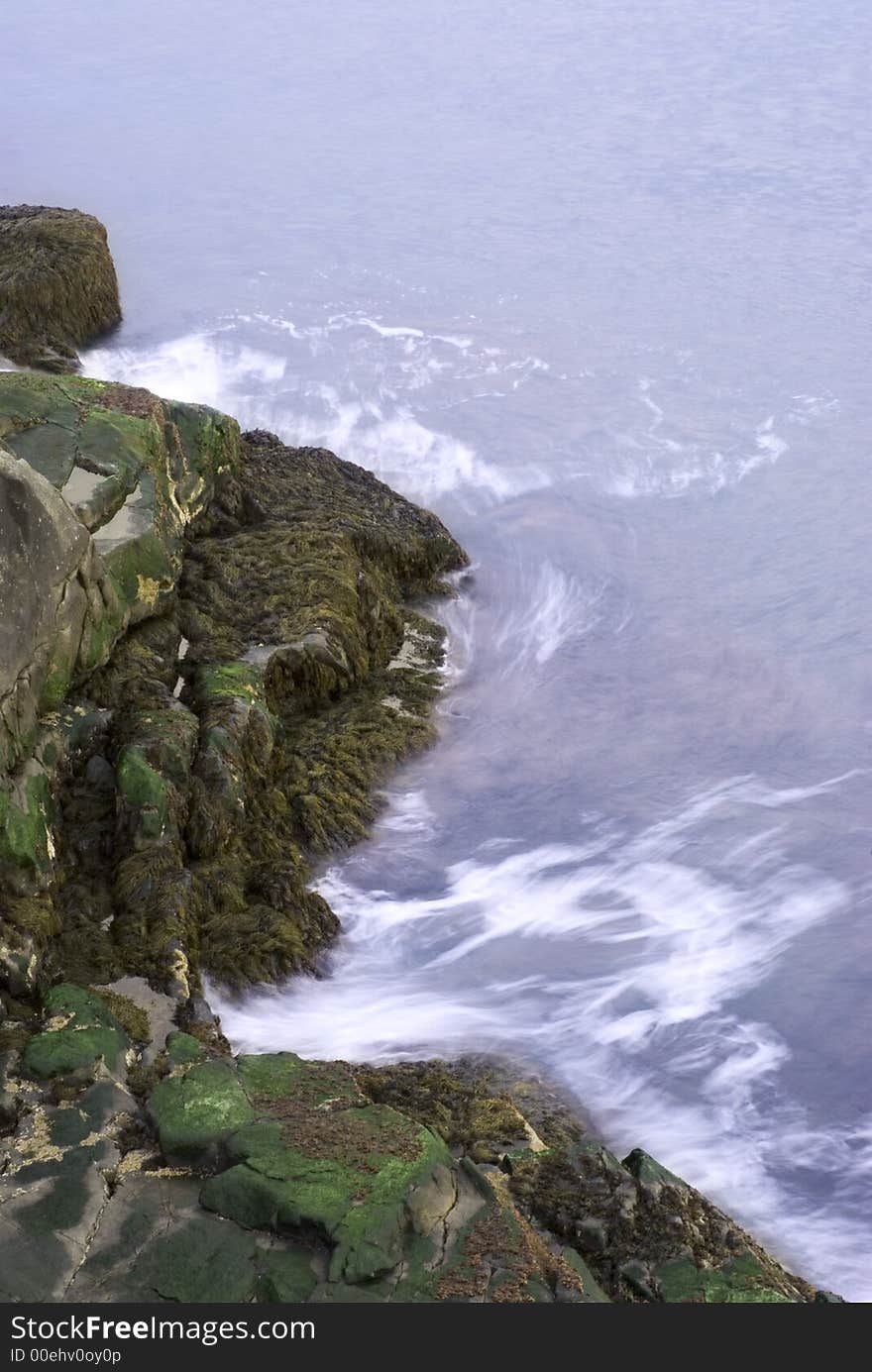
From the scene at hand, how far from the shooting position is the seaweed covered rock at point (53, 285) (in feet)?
65.2

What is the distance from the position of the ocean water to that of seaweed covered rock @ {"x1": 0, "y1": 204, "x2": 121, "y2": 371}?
2.09ft

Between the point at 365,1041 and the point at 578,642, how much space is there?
6.23 metres

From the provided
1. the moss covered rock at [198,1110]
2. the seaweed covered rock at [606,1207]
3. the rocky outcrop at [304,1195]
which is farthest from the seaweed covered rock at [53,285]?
the seaweed covered rock at [606,1207]

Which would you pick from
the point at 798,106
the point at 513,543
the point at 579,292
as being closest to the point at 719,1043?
the point at 513,543

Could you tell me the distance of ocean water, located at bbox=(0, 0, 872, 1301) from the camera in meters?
11.1

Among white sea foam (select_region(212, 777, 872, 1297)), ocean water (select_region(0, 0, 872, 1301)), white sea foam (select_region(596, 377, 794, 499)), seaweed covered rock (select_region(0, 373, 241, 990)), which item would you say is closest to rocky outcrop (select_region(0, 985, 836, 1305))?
white sea foam (select_region(212, 777, 872, 1297))

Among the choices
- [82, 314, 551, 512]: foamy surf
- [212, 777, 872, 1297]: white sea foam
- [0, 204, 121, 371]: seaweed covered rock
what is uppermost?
[0, 204, 121, 371]: seaweed covered rock

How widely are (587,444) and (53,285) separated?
25.3 feet

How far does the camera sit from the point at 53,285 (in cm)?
2070

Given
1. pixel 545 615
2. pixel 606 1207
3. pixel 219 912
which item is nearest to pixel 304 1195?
pixel 606 1207

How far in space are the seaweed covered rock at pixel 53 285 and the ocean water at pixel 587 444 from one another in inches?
25.1

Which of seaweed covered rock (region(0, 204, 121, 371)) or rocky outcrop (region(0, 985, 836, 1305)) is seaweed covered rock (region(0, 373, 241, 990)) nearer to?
rocky outcrop (region(0, 985, 836, 1305))

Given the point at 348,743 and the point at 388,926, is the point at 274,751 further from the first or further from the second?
the point at 388,926

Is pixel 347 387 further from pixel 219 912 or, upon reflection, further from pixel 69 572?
pixel 219 912
